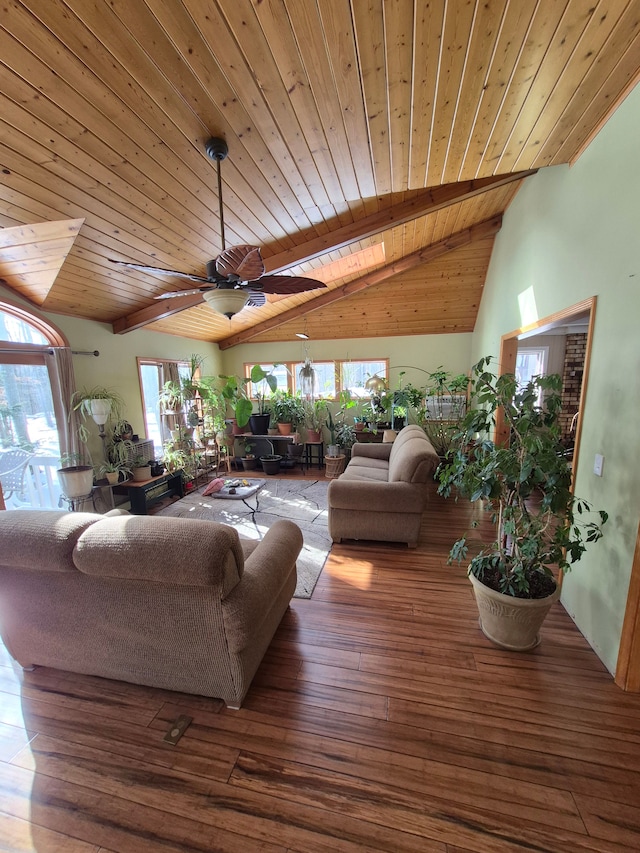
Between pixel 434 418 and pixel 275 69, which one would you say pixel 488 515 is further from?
pixel 275 69

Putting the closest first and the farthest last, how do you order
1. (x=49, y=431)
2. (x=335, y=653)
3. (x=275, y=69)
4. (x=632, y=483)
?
(x=275, y=69), (x=632, y=483), (x=335, y=653), (x=49, y=431)

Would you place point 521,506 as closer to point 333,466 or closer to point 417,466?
point 417,466

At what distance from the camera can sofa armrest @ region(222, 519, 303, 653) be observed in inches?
56.5

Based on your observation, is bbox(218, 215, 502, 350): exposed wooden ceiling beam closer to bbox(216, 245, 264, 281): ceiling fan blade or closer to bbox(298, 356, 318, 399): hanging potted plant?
bbox(298, 356, 318, 399): hanging potted plant

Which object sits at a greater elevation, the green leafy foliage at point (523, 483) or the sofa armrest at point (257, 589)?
the green leafy foliage at point (523, 483)

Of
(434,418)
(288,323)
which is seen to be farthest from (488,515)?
(288,323)

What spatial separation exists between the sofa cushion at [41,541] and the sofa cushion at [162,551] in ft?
0.19

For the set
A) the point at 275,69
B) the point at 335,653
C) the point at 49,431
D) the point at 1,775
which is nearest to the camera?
the point at 1,775

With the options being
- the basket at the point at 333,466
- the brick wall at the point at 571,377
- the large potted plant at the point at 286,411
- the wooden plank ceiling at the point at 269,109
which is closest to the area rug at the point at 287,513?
the basket at the point at 333,466

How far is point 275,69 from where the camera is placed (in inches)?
60.6

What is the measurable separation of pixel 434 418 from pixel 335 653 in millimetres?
4437

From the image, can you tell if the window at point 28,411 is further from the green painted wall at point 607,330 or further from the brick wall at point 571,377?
the brick wall at point 571,377

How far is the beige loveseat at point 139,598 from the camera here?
1.36 m

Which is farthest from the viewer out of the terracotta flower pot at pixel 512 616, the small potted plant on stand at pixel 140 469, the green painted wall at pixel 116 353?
the small potted plant on stand at pixel 140 469
